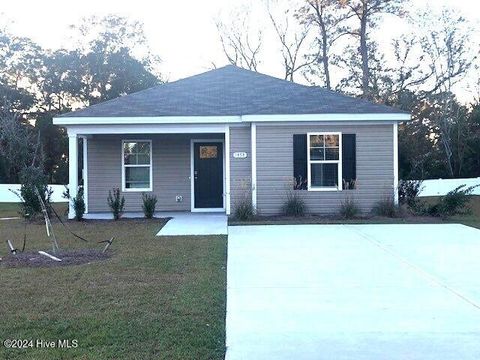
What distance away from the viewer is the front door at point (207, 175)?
56.8ft

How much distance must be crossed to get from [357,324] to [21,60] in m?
36.9

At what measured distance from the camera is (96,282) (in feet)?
23.2

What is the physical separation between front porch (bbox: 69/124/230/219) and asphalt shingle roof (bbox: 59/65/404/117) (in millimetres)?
1002

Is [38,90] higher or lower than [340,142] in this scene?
higher

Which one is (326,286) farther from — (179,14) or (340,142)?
(179,14)

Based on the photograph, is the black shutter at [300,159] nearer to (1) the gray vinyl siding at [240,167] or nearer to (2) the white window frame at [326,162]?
(2) the white window frame at [326,162]

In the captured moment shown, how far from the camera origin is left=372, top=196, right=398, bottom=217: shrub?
50.1 ft

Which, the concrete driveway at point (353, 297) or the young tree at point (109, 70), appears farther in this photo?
the young tree at point (109, 70)

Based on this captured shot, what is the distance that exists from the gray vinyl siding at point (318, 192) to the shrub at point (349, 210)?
10.7 inches

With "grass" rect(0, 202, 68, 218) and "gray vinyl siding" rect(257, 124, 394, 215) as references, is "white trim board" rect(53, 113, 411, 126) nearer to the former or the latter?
"gray vinyl siding" rect(257, 124, 394, 215)

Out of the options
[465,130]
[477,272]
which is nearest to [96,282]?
[477,272]

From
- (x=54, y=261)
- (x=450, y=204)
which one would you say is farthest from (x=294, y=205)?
(x=54, y=261)

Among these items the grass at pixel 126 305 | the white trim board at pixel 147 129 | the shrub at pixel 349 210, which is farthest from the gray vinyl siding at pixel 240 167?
the grass at pixel 126 305

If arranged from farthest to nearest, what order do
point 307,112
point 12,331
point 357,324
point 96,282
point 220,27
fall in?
point 220,27 < point 307,112 < point 96,282 < point 357,324 < point 12,331
